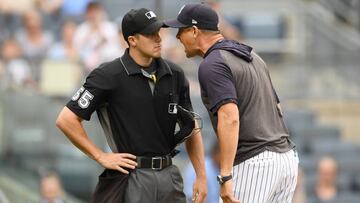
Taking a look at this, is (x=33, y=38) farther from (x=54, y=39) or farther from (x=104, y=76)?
(x=104, y=76)

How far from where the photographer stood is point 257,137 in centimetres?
737

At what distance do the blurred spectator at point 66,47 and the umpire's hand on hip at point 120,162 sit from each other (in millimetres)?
6165

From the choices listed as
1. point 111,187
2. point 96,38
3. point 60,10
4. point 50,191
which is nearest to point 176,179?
point 111,187

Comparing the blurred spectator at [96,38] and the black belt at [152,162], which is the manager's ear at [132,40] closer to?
the black belt at [152,162]

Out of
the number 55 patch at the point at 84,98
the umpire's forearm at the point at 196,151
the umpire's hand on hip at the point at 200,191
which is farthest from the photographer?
the umpire's forearm at the point at 196,151

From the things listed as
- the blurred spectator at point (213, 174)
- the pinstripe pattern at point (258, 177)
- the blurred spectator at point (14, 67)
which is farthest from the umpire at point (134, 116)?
the blurred spectator at point (14, 67)

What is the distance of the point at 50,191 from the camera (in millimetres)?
11172

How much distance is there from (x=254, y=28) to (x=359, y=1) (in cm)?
169

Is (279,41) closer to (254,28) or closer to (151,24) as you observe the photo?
(254,28)

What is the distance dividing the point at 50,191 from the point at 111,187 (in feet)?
12.2

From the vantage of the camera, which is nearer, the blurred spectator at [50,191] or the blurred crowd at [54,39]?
the blurred spectator at [50,191]

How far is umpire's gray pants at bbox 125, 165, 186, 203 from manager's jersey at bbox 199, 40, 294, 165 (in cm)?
49

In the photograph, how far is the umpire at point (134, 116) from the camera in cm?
742

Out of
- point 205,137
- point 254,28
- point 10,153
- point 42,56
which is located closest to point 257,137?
point 10,153
